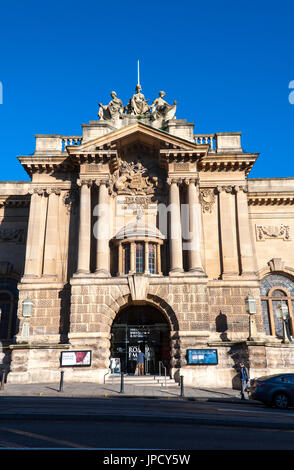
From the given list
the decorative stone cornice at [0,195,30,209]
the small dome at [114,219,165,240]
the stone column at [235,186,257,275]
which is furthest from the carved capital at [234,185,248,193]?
the decorative stone cornice at [0,195,30,209]

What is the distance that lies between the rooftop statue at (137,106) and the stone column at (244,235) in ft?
30.4

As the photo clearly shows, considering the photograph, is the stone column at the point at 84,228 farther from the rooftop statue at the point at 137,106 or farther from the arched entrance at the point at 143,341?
the rooftop statue at the point at 137,106

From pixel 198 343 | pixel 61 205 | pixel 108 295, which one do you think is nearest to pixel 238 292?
pixel 198 343

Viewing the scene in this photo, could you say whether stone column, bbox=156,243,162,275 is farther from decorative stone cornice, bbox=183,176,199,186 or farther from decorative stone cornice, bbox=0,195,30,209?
decorative stone cornice, bbox=0,195,30,209

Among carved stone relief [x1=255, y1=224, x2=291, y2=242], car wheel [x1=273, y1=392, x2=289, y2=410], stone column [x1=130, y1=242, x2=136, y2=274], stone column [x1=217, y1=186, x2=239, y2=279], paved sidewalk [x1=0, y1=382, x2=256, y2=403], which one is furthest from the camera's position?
carved stone relief [x1=255, y1=224, x2=291, y2=242]

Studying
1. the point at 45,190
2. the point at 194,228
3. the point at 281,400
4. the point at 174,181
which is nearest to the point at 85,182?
the point at 45,190

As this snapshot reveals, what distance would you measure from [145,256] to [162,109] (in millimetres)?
11755

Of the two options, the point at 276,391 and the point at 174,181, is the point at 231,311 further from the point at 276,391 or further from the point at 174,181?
the point at 276,391

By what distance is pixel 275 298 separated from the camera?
2945 cm

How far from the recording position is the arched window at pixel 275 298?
28.7 m

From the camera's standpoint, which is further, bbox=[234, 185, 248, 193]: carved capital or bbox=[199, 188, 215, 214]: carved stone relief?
bbox=[199, 188, 215, 214]: carved stone relief

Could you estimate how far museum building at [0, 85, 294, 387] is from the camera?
78.2 feet

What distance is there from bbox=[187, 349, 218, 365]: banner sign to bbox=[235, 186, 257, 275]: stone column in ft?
19.9

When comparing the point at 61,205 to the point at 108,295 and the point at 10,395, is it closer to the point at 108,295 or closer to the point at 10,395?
the point at 108,295
